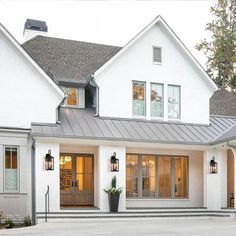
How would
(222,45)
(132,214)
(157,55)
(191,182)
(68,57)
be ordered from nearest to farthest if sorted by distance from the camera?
(132,214), (191,182), (157,55), (68,57), (222,45)

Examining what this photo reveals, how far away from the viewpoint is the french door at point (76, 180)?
20922 mm

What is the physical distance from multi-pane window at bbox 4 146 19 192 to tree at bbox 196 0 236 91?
22069mm

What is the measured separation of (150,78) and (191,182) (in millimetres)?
4848

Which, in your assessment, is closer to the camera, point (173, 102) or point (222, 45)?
point (173, 102)

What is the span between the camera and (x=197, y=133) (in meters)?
21.6

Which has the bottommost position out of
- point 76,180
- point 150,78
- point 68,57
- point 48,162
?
point 76,180

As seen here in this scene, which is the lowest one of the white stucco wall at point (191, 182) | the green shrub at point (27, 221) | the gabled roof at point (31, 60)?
the green shrub at point (27, 221)

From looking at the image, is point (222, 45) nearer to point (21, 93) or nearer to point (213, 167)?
point (213, 167)

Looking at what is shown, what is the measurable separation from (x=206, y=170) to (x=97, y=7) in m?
14.9

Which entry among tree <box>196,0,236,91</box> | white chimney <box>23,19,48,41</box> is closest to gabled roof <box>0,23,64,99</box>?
white chimney <box>23,19,48,41</box>

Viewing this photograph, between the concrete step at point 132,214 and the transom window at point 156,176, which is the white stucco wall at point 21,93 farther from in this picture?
the transom window at point 156,176

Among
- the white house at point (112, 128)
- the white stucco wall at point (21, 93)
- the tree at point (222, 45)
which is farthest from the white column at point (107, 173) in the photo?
the tree at point (222, 45)

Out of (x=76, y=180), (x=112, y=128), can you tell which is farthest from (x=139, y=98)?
(x=76, y=180)

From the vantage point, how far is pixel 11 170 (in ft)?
61.2
